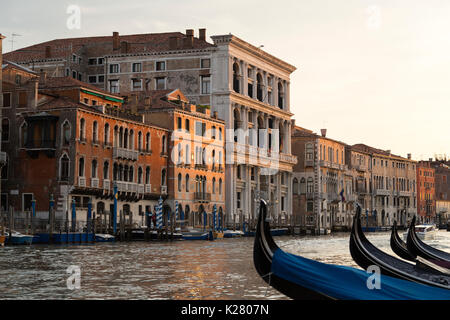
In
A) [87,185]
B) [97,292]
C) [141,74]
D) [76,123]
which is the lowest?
[97,292]

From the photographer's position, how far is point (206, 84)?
4306 cm

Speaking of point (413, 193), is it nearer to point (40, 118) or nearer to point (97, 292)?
point (40, 118)

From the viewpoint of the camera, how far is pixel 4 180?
100 feet

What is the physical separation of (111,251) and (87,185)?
966 centimetres

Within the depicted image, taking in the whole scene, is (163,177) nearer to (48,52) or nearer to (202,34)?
(202,34)

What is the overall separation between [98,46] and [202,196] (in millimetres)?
12208

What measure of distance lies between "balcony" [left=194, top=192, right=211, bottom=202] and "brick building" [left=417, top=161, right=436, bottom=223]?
41.4 metres

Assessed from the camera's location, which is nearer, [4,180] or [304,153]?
[4,180]

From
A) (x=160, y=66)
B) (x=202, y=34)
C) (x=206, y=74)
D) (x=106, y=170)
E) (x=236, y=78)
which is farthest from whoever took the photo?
(x=236, y=78)

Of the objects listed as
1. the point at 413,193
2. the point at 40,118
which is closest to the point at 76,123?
the point at 40,118

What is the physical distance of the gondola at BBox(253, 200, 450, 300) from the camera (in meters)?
6.45

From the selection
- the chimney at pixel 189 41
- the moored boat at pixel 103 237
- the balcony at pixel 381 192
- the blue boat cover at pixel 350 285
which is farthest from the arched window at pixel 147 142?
the balcony at pixel 381 192

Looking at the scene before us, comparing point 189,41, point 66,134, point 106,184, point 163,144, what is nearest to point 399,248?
point 66,134

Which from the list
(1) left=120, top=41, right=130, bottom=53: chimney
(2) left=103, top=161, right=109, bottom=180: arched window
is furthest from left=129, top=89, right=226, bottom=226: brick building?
(1) left=120, top=41, right=130, bottom=53: chimney
